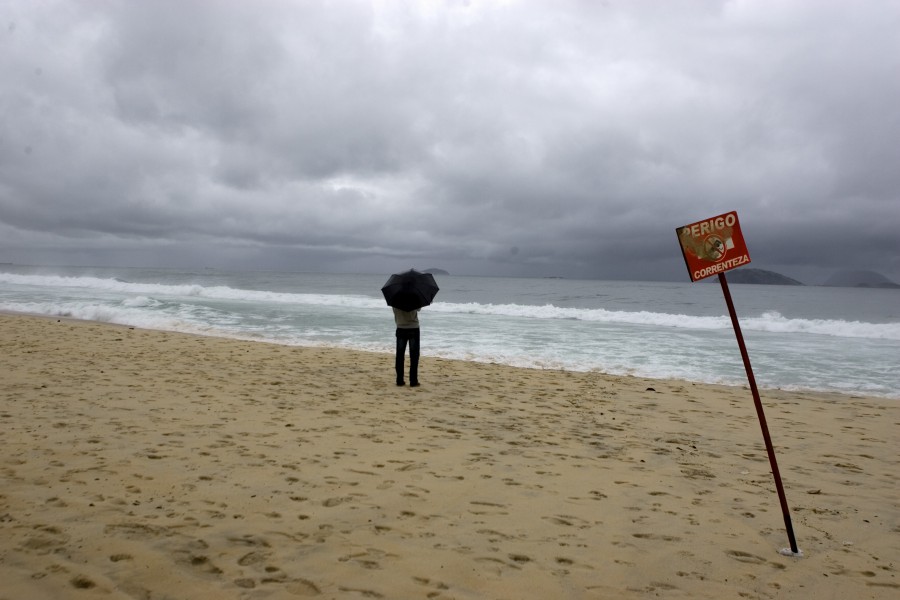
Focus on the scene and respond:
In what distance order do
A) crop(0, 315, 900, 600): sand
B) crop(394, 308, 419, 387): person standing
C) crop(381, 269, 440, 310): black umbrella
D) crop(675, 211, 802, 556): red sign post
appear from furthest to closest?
crop(394, 308, 419, 387): person standing < crop(381, 269, 440, 310): black umbrella < crop(675, 211, 802, 556): red sign post < crop(0, 315, 900, 600): sand

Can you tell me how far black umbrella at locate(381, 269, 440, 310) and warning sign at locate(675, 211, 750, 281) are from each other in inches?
224

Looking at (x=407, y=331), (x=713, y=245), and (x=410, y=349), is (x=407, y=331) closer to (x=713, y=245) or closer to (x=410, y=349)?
(x=410, y=349)

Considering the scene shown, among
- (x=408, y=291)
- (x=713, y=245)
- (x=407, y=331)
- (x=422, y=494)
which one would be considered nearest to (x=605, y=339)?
(x=407, y=331)

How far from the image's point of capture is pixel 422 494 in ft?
15.5

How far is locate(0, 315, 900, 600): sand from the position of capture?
3.37 metres

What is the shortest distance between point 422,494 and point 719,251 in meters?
3.16

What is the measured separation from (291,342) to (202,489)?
12.5 meters

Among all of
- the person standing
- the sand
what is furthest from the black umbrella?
the sand

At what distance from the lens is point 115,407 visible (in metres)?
7.23

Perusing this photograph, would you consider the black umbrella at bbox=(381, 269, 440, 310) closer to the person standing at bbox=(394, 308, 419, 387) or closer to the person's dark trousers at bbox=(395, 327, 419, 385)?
the person standing at bbox=(394, 308, 419, 387)

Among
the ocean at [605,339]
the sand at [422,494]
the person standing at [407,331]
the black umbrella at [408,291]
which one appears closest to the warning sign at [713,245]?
the sand at [422,494]

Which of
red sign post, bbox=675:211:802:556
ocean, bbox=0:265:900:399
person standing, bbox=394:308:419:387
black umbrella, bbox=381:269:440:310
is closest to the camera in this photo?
red sign post, bbox=675:211:802:556

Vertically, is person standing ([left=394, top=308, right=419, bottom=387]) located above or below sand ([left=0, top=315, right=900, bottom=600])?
above

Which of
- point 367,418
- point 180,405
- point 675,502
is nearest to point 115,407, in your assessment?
point 180,405
